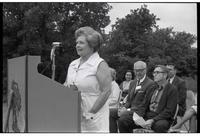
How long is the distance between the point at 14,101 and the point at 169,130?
2.69 metres

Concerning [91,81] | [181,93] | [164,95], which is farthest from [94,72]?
[181,93]

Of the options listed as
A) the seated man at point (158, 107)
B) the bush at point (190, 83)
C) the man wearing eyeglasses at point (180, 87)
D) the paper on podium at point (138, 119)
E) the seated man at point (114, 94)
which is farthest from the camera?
the seated man at point (114, 94)

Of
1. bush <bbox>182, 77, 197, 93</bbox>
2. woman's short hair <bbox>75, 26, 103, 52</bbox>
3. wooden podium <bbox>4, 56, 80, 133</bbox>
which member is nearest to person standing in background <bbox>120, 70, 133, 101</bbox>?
bush <bbox>182, 77, 197, 93</bbox>

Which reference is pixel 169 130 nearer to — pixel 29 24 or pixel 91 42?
pixel 91 42

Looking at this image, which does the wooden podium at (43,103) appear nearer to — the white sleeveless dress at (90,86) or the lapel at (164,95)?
the white sleeveless dress at (90,86)

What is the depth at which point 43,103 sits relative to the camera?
4.82 feet

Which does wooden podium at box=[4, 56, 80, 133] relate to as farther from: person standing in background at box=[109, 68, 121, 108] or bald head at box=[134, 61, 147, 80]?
Answer: person standing in background at box=[109, 68, 121, 108]

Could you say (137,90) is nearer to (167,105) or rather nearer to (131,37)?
(167,105)

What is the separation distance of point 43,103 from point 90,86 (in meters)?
0.63

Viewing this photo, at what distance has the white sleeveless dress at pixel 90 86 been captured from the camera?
1988 mm

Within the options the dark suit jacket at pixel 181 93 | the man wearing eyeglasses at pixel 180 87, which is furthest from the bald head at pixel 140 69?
the dark suit jacket at pixel 181 93

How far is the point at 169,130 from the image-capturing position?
3.92 meters

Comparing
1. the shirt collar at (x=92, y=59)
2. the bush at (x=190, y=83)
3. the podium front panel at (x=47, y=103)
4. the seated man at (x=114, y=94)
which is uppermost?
the shirt collar at (x=92, y=59)

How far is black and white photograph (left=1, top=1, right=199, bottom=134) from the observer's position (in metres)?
1.47
